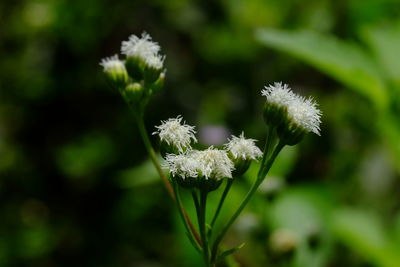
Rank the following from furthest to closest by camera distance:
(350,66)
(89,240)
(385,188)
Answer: (89,240)
(385,188)
(350,66)

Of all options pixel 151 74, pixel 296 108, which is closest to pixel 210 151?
pixel 296 108

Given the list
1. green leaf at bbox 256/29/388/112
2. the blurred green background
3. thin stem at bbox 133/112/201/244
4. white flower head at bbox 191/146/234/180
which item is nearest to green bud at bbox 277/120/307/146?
white flower head at bbox 191/146/234/180

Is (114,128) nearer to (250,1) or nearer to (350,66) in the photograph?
(250,1)

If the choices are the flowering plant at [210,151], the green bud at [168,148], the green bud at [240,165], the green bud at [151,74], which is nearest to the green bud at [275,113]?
the flowering plant at [210,151]

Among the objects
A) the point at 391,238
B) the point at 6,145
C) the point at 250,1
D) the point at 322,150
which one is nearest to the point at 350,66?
the point at 391,238

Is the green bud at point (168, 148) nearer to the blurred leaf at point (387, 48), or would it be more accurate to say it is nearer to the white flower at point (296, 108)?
the white flower at point (296, 108)

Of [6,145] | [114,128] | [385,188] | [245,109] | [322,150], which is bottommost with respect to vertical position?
[385,188]
